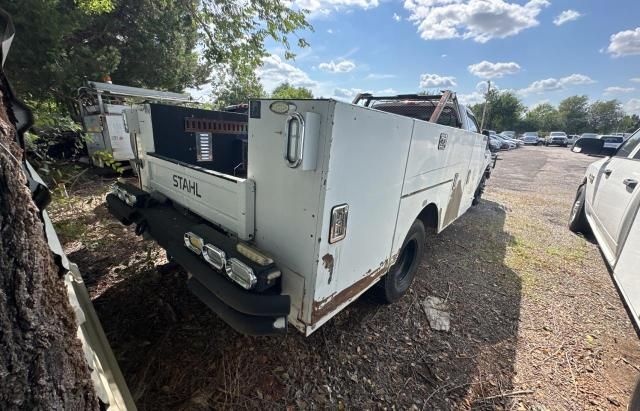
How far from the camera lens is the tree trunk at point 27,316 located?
0.83 metres

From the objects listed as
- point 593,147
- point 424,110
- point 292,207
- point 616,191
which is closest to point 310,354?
point 292,207

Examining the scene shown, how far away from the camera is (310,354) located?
2229mm

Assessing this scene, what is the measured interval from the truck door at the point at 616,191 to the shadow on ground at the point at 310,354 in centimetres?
124

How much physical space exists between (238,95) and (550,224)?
30187 millimetres

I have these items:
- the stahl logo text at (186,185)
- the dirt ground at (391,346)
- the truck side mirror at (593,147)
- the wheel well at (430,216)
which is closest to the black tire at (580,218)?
the truck side mirror at (593,147)

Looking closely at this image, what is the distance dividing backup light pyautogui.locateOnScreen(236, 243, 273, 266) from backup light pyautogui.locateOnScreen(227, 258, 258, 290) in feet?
0.23

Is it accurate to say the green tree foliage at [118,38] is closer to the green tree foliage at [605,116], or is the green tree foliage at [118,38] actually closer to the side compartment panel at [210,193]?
the side compartment panel at [210,193]

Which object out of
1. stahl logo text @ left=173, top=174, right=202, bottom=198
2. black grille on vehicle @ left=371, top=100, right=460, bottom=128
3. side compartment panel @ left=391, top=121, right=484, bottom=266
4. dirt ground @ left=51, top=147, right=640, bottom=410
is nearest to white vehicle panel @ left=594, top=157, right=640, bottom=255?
dirt ground @ left=51, top=147, right=640, bottom=410

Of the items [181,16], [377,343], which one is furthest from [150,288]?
[181,16]

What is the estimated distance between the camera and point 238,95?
2997cm

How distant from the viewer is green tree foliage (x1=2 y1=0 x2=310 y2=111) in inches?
237

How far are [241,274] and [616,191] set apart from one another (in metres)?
4.21

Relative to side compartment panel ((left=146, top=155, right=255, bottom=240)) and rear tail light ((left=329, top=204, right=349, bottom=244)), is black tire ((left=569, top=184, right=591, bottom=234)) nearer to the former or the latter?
rear tail light ((left=329, top=204, right=349, bottom=244))

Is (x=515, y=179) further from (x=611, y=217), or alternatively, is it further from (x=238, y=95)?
(x=238, y=95)
